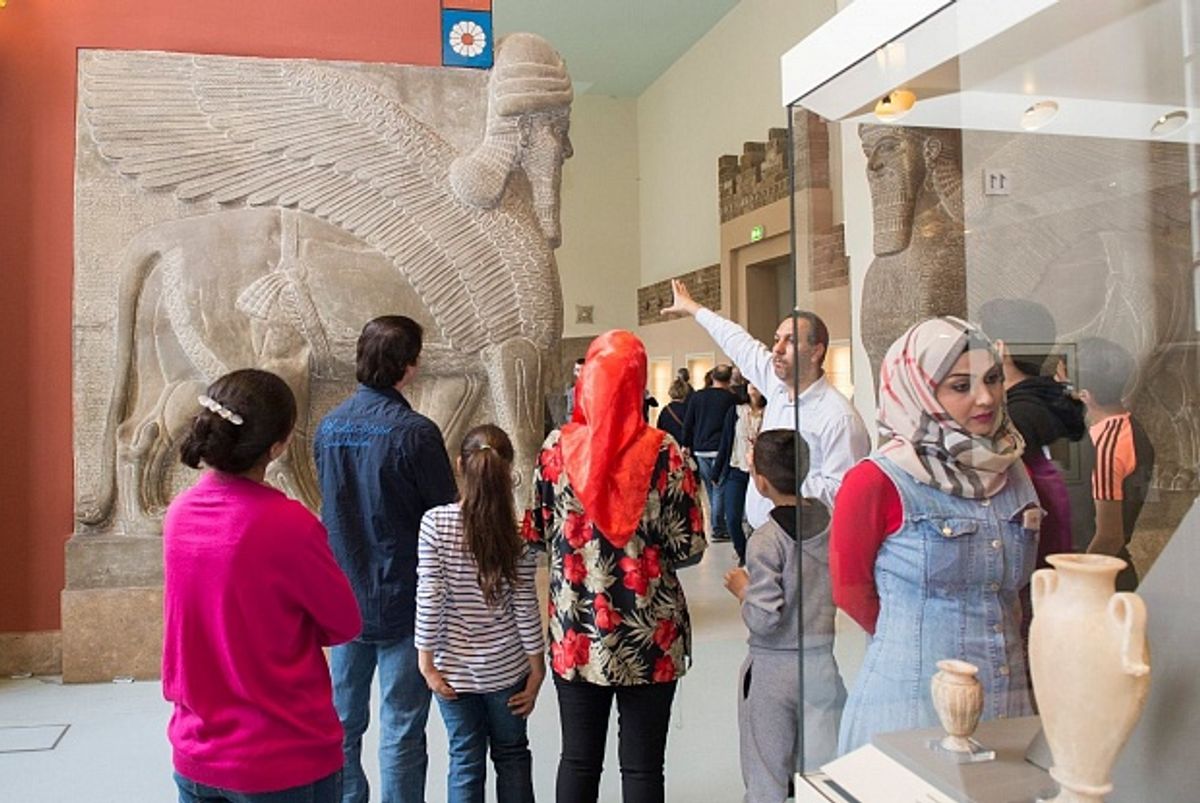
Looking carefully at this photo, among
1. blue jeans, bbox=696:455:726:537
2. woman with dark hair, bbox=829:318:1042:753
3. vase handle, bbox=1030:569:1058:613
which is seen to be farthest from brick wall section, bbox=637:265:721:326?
vase handle, bbox=1030:569:1058:613

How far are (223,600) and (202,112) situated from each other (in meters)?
3.87

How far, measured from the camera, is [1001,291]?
55.9 inches

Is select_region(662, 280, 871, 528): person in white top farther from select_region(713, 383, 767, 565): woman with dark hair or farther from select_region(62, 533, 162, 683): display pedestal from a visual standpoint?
select_region(713, 383, 767, 565): woman with dark hair

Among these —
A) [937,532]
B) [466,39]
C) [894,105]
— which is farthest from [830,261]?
[466,39]

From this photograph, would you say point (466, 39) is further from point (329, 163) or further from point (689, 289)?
point (689, 289)

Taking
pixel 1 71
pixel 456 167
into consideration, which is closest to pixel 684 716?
pixel 456 167

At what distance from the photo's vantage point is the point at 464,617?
2.40 meters

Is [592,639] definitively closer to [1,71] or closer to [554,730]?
[554,730]

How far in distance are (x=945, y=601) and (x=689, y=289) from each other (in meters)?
13.9

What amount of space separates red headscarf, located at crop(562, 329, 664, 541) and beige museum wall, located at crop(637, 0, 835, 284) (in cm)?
1017

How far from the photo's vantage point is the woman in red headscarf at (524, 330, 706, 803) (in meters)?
2.23

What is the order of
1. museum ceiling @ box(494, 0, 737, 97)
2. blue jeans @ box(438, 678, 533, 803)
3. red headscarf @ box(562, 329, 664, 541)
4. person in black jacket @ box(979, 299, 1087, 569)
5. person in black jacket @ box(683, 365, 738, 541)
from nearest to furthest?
person in black jacket @ box(979, 299, 1087, 569) → red headscarf @ box(562, 329, 664, 541) → blue jeans @ box(438, 678, 533, 803) → person in black jacket @ box(683, 365, 738, 541) → museum ceiling @ box(494, 0, 737, 97)

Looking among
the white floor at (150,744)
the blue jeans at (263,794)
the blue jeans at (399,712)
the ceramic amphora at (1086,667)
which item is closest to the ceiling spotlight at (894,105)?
the ceramic amphora at (1086,667)

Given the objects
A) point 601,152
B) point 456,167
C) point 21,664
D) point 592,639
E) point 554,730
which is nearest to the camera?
point 592,639
